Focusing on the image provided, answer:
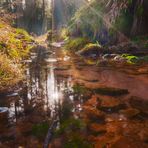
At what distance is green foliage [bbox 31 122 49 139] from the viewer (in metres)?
4.83

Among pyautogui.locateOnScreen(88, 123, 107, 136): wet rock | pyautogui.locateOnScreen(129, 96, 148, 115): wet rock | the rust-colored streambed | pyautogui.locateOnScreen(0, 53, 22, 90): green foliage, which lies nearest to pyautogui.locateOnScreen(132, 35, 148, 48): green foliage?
the rust-colored streambed

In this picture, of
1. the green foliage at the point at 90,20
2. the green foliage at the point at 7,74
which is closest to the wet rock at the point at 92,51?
the green foliage at the point at 90,20

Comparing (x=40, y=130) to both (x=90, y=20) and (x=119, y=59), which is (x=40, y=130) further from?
(x=90, y=20)

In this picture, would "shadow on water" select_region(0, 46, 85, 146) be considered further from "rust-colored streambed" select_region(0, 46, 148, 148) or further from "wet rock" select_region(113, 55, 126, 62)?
"wet rock" select_region(113, 55, 126, 62)

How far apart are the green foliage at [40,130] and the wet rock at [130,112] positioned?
1.69m

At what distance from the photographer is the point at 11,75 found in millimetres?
8859

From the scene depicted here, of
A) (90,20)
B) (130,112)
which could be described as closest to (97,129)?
(130,112)

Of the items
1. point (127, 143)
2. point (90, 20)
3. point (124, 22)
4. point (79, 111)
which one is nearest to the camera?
point (127, 143)

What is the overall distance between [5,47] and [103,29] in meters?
7.98

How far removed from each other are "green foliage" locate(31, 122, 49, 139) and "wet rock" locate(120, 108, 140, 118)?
169cm

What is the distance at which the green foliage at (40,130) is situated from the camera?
4.83 metres

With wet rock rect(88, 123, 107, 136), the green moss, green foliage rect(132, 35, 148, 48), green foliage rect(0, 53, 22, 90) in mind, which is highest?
green foliage rect(132, 35, 148, 48)

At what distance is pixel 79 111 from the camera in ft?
19.7

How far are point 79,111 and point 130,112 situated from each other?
1.12m
